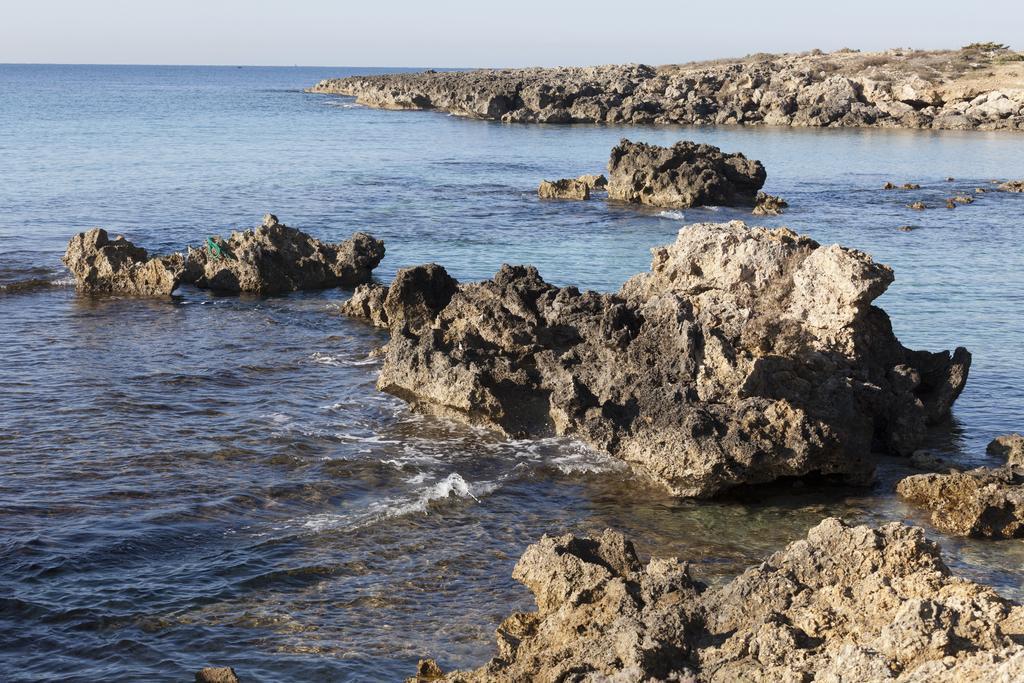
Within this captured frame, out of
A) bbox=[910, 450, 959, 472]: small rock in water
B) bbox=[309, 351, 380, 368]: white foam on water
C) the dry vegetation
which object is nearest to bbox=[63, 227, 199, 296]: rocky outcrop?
bbox=[309, 351, 380, 368]: white foam on water

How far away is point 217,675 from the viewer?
9.69 m

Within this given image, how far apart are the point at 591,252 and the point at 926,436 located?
59.8ft

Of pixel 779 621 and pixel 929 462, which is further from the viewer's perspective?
pixel 929 462

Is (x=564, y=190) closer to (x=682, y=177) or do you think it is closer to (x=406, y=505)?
(x=682, y=177)

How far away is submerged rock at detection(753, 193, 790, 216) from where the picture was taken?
143 ft

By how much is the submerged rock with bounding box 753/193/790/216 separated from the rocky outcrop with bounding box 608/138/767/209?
25.7 inches

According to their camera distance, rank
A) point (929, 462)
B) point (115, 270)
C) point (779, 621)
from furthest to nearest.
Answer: point (115, 270)
point (929, 462)
point (779, 621)

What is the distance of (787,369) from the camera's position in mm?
15953

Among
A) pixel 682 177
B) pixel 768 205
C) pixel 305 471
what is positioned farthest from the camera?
pixel 682 177

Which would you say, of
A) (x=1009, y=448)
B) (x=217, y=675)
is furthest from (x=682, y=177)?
(x=217, y=675)

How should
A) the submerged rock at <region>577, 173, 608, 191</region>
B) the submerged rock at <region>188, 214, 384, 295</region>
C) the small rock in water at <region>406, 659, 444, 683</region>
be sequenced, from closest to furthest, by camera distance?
1. the small rock in water at <region>406, 659, 444, 683</region>
2. the submerged rock at <region>188, 214, 384, 295</region>
3. the submerged rock at <region>577, 173, 608, 191</region>

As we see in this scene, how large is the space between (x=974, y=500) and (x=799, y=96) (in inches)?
3528

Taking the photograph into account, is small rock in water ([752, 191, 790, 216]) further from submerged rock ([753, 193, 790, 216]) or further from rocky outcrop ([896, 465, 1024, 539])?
rocky outcrop ([896, 465, 1024, 539])

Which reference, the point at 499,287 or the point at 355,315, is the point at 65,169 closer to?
the point at 355,315
